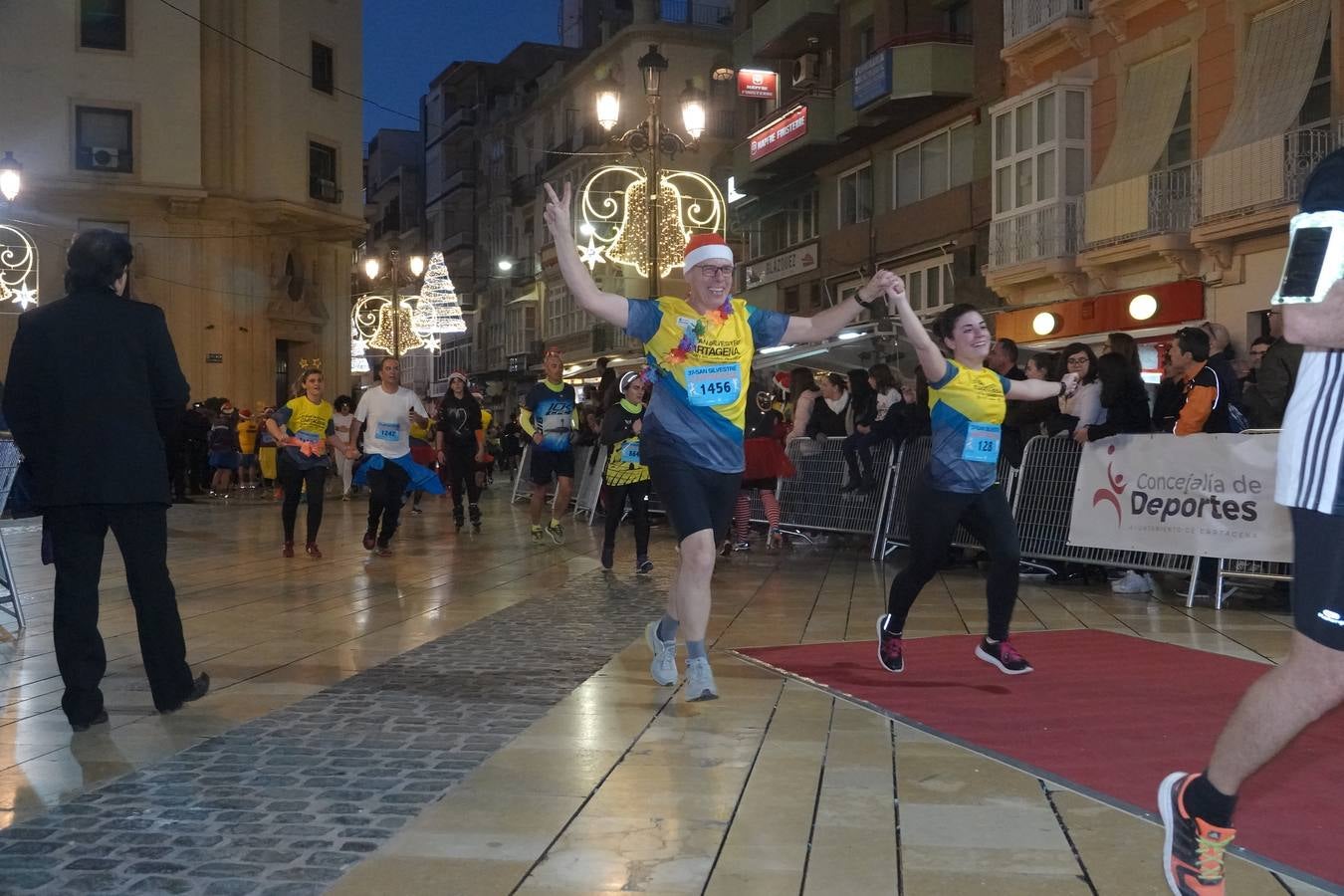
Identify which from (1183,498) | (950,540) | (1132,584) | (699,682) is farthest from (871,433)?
(699,682)

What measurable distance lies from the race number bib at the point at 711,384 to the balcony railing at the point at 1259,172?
1452cm

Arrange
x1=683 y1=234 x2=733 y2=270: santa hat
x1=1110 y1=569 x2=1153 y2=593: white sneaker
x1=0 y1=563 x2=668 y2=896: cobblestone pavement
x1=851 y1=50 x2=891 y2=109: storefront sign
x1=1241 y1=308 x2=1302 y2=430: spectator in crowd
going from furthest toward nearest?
x1=851 y1=50 x2=891 y2=109: storefront sign
x1=1241 y1=308 x2=1302 y2=430: spectator in crowd
x1=1110 y1=569 x2=1153 y2=593: white sneaker
x1=683 y1=234 x2=733 y2=270: santa hat
x1=0 y1=563 x2=668 y2=896: cobblestone pavement

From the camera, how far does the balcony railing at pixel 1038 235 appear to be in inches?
942

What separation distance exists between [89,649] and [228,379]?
1395 inches

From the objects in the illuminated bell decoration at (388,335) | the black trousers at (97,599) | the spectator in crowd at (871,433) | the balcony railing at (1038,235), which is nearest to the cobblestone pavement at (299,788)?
the black trousers at (97,599)

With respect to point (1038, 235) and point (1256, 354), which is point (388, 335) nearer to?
point (1038, 235)

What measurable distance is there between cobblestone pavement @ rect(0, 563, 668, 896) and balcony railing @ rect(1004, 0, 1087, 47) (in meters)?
19.8

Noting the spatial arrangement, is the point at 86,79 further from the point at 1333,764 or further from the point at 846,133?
the point at 1333,764

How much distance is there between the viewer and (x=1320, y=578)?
3.13 meters

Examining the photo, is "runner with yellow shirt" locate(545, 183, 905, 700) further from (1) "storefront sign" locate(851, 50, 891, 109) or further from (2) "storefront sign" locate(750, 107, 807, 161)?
(2) "storefront sign" locate(750, 107, 807, 161)

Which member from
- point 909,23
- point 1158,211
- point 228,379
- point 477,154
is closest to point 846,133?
point 909,23

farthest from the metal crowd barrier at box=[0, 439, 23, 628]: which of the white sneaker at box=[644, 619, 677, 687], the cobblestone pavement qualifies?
the white sneaker at box=[644, 619, 677, 687]

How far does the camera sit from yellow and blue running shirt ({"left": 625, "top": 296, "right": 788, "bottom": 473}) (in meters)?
6.16

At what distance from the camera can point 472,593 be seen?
34.2 ft
